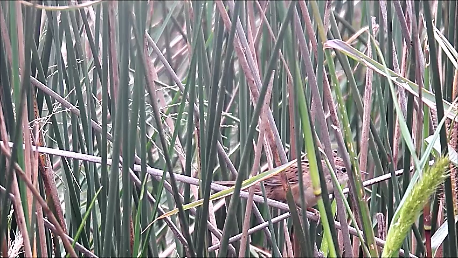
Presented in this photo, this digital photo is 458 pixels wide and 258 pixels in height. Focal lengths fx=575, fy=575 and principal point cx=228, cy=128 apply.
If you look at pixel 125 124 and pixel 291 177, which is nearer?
pixel 125 124

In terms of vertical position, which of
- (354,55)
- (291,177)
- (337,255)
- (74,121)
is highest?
(354,55)

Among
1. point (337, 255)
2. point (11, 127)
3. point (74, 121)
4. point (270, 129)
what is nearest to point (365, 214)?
point (337, 255)

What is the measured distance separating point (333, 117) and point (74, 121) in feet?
1.74

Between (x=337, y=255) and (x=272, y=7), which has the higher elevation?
(x=272, y=7)

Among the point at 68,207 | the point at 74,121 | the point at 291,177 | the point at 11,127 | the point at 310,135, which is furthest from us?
the point at 291,177

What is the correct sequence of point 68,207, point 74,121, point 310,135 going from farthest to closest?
point 68,207, point 74,121, point 310,135

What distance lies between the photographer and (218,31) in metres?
0.78

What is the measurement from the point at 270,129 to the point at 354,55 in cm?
16

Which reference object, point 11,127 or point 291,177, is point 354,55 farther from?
point 291,177

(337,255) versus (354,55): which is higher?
(354,55)

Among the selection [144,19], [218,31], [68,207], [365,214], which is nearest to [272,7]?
[218,31]

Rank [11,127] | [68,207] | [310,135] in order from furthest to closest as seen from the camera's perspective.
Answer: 1. [68,207]
2. [11,127]
3. [310,135]

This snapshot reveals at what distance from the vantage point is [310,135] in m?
0.66

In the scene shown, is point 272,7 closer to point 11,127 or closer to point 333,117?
point 333,117
